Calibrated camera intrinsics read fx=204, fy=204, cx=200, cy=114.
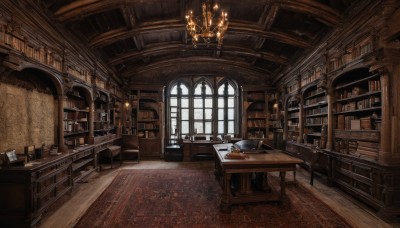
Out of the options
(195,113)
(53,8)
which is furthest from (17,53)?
(195,113)

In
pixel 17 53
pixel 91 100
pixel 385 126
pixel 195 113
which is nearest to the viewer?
pixel 17 53

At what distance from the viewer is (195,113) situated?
29.2 ft

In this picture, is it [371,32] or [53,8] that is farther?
[53,8]

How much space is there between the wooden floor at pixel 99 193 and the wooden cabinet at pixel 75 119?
42.3 inches

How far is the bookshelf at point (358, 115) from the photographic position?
3537 mm

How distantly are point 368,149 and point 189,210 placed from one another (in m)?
3.31

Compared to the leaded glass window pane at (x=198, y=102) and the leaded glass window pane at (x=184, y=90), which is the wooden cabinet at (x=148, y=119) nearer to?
the leaded glass window pane at (x=184, y=90)

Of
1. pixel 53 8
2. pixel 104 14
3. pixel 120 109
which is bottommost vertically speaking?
pixel 120 109

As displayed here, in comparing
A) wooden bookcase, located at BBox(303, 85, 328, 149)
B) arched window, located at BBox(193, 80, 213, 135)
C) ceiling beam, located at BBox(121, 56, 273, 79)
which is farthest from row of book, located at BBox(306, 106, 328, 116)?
arched window, located at BBox(193, 80, 213, 135)

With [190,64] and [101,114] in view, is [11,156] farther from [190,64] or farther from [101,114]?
[190,64]

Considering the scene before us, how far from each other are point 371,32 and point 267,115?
5.14m

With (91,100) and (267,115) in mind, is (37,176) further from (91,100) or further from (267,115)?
(267,115)

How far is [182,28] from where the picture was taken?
16.4 feet

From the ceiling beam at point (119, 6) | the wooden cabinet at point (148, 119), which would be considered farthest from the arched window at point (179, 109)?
the ceiling beam at point (119, 6)
